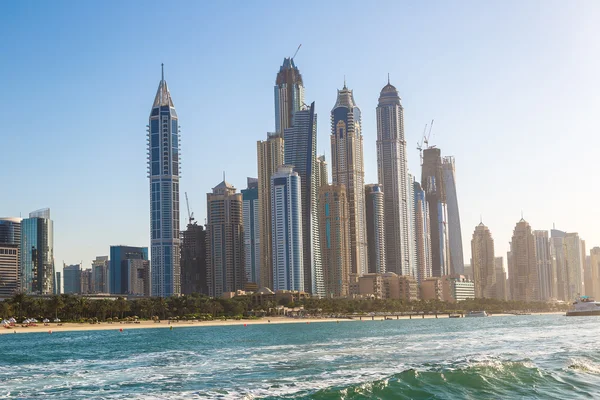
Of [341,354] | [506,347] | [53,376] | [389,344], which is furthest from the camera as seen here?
[389,344]

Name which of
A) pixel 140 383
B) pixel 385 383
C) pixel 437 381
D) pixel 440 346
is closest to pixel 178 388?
pixel 140 383

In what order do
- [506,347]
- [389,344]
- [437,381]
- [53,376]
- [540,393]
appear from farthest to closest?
[389,344] → [506,347] → [53,376] → [437,381] → [540,393]

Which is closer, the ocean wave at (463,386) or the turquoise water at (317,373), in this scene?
the ocean wave at (463,386)

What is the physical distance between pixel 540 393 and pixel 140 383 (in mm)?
31187

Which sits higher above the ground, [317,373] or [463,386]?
[317,373]

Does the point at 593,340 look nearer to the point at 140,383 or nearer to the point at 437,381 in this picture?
the point at 437,381

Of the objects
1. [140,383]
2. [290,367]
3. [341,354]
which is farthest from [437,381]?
[341,354]

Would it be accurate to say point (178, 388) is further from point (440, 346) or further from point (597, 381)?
point (440, 346)

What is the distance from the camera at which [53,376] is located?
7162 cm

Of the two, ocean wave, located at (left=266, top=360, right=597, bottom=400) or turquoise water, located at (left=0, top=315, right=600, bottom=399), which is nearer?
ocean wave, located at (left=266, top=360, right=597, bottom=400)

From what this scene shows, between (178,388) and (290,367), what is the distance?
56.3 feet

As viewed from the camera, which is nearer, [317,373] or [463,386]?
[463,386]

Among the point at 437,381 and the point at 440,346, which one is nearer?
the point at 437,381

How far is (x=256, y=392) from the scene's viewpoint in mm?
58438
